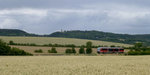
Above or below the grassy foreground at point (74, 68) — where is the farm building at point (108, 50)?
below

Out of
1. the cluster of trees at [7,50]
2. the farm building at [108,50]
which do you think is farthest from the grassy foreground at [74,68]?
A: the farm building at [108,50]

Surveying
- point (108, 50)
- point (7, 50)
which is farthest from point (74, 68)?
point (108, 50)

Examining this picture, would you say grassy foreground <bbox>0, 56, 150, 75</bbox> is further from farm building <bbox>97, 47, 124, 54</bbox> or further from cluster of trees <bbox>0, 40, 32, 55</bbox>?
farm building <bbox>97, 47, 124, 54</bbox>

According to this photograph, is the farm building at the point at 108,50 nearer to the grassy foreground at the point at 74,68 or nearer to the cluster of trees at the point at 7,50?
the cluster of trees at the point at 7,50

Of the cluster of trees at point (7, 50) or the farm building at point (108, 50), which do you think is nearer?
the cluster of trees at point (7, 50)

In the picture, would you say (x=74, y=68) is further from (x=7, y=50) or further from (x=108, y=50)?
(x=108, y=50)

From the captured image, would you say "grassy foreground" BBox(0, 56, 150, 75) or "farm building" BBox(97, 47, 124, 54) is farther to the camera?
"farm building" BBox(97, 47, 124, 54)

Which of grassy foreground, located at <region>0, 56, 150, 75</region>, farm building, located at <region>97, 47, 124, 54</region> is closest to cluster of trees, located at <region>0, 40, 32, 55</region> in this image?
farm building, located at <region>97, 47, 124, 54</region>

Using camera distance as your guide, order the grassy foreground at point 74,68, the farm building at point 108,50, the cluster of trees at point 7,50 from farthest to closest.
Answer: the farm building at point 108,50 → the cluster of trees at point 7,50 → the grassy foreground at point 74,68

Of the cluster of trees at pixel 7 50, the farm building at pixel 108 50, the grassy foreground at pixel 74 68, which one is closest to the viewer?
the grassy foreground at pixel 74 68

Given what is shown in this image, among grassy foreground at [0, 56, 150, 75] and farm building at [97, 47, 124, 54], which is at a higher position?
grassy foreground at [0, 56, 150, 75]

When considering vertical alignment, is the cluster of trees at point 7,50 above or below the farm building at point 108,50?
above

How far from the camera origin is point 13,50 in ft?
270

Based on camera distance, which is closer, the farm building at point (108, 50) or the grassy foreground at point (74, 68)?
the grassy foreground at point (74, 68)
